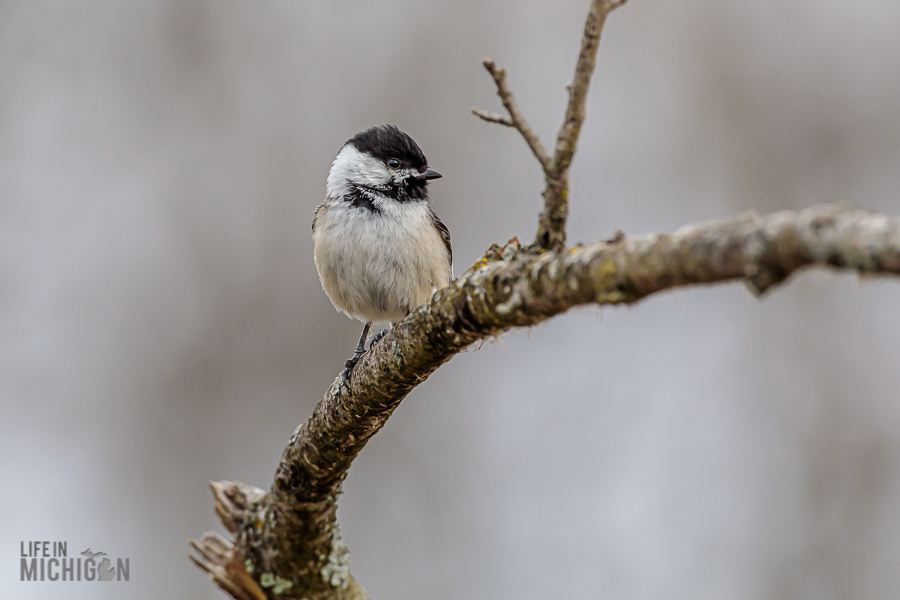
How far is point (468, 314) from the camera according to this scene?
190cm

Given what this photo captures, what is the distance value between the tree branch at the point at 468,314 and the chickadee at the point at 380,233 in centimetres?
90

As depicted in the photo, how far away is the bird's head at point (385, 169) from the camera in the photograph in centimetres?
400

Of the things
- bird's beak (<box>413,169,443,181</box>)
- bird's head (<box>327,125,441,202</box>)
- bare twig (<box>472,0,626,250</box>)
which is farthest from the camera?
bird's beak (<box>413,169,443,181</box>)

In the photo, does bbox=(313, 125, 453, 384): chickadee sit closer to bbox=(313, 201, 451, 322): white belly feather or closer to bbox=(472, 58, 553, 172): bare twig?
bbox=(313, 201, 451, 322): white belly feather

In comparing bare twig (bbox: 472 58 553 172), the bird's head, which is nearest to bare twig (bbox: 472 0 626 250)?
bare twig (bbox: 472 58 553 172)

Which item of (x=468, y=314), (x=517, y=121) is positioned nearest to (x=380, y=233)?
(x=468, y=314)

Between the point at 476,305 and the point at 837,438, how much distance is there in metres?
4.96

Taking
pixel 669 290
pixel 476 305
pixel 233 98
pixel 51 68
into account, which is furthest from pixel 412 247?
pixel 51 68

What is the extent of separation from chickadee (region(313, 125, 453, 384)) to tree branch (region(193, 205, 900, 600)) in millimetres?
903

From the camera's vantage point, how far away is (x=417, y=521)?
19.6 ft

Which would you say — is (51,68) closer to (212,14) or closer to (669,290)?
(212,14)

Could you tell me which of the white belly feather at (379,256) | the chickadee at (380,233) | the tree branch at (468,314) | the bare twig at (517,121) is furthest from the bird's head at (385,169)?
the bare twig at (517,121)

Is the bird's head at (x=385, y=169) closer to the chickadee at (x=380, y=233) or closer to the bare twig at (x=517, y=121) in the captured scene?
the chickadee at (x=380, y=233)

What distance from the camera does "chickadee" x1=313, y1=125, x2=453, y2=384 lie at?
12.3 ft
